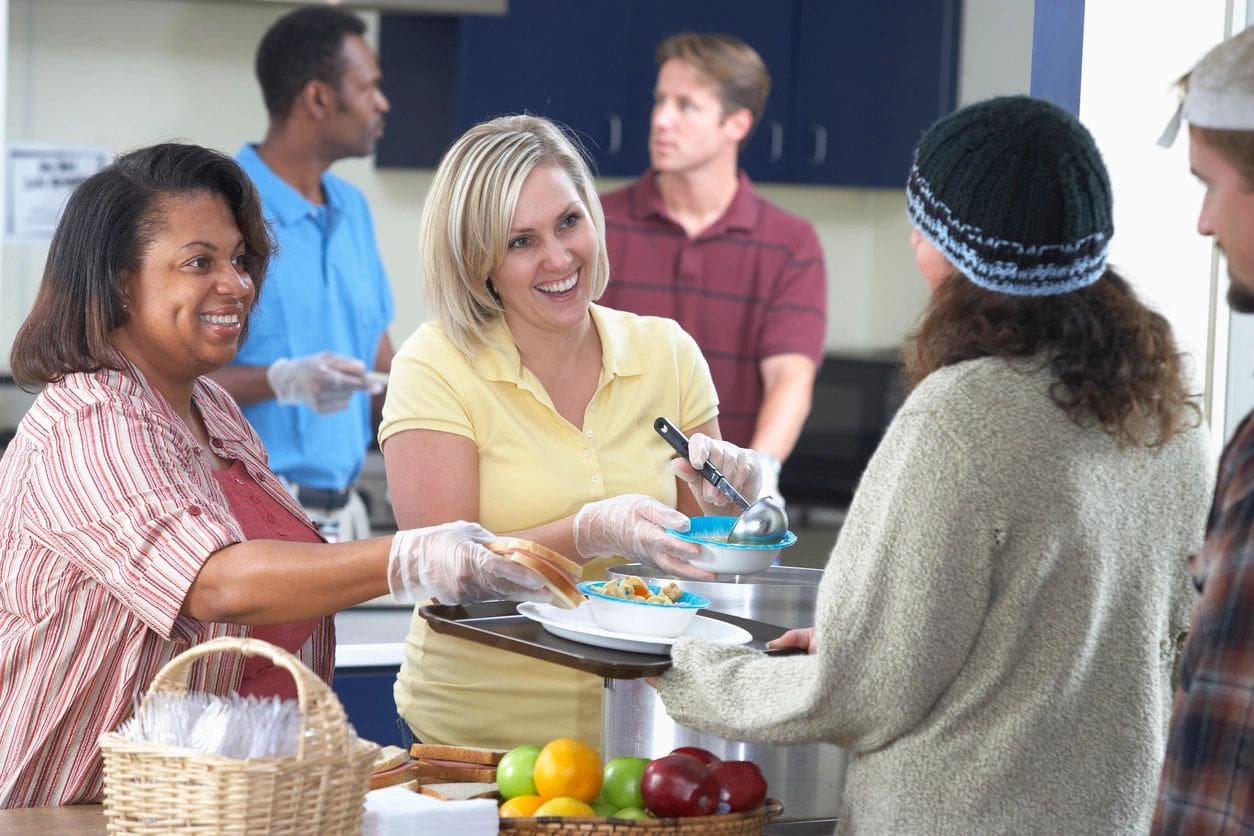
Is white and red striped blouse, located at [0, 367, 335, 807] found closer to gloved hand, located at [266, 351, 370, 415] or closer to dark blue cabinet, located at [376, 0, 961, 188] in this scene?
gloved hand, located at [266, 351, 370, 415]

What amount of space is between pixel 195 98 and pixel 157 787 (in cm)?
339

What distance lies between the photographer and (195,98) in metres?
4.32

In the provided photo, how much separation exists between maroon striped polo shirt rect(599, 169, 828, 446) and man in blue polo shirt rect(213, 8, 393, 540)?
67 cm

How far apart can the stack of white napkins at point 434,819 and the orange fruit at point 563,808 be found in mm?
58

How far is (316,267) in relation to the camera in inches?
146

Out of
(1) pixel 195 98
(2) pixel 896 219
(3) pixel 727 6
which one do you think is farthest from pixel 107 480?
(2) pixel 896 219

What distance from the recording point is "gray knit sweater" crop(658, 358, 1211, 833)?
1263 mm

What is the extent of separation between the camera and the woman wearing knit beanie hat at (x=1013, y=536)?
1268 millimetres

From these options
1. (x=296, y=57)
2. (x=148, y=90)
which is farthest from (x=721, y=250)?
(x=148, y=90)

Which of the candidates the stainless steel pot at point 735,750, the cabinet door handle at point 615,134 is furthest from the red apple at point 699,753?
the cabinet door handle at point 615,134

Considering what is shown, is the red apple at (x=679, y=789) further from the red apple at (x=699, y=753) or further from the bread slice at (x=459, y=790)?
the bread slice at (x=459, y=790)

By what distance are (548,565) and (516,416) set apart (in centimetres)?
49

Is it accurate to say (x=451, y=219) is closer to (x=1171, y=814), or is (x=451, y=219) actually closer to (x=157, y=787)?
(x=157, y=787)

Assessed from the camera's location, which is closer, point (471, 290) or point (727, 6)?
point (471, 290)
